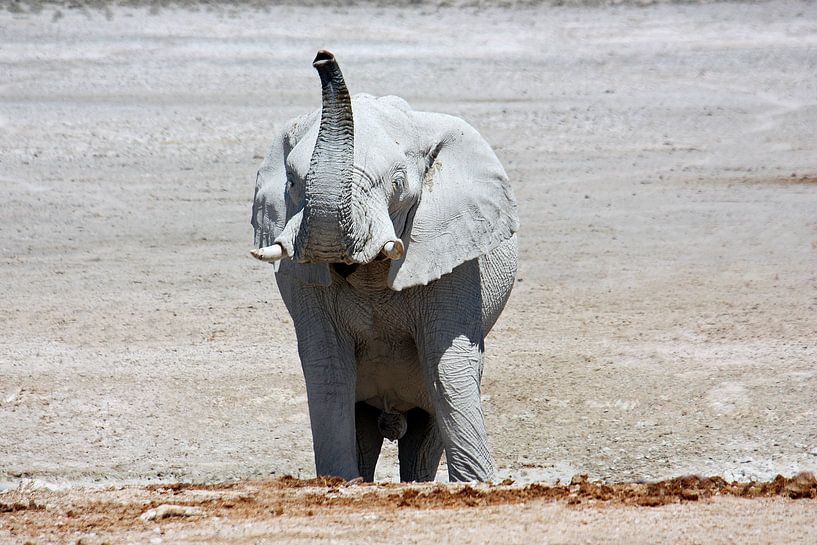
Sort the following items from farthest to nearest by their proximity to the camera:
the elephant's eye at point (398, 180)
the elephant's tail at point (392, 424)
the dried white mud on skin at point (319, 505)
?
the elephant's tail at point (392, 424), the elephant's eye at point (398, 180), the dried white mud on skin at point (319, 505)

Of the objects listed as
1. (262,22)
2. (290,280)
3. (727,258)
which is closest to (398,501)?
(290,280)

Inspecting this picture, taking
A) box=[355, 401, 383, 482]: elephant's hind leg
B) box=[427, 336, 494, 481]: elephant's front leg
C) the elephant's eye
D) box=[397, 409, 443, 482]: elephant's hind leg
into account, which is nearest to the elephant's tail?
box=[355, 401, 383, 482]: elephant's hind leg

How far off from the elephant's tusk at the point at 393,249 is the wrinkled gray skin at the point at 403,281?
133 mm

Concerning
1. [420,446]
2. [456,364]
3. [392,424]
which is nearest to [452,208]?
[456,364]

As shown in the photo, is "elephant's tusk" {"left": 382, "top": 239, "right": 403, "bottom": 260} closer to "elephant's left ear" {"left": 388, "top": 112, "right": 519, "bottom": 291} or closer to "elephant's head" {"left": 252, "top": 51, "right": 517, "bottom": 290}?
"elephant's head" {"left": 252, "top": 51, "right": 517, "bottom": 290}

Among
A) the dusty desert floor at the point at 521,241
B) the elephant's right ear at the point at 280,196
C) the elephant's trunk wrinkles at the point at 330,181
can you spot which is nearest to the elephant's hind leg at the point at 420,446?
the dusty desert floor at the point at 521,241

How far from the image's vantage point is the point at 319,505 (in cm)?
627

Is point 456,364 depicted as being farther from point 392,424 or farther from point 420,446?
point 420,446

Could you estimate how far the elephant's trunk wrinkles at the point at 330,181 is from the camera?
608cm

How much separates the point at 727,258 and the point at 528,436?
543 cm

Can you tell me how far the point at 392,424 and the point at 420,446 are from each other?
1.76 ft

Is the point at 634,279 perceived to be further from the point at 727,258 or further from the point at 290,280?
the point at 290,280

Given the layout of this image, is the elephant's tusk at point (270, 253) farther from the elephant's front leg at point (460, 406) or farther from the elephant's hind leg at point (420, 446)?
the elephant's hind leg at point (420, 446)

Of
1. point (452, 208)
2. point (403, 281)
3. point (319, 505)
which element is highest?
point (452, 208)
